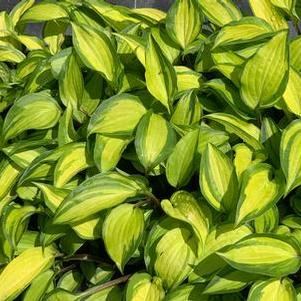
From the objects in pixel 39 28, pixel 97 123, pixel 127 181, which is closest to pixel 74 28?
pixel 97 123

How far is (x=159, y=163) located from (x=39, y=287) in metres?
0.31

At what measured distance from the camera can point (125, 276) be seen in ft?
3.87

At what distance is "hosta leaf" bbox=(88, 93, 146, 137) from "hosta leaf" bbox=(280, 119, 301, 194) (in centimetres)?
26

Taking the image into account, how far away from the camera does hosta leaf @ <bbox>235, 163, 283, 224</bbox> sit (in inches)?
38.5

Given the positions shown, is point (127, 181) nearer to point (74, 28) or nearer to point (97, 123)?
point (97, 123)

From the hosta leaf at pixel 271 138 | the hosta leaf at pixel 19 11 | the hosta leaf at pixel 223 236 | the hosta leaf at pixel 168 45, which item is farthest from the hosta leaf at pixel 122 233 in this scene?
the hosta leaf at pixel 19 11

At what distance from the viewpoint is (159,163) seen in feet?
3.60

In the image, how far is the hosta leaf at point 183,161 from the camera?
3.54 feet

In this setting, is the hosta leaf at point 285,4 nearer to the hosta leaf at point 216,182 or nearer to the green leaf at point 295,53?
the green leaf at point 295,53

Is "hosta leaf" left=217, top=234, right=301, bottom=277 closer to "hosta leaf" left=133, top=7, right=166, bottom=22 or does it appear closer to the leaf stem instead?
the leaf stem

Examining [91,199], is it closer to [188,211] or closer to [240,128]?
[188,211]

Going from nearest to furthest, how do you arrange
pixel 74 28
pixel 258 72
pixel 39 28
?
1. pixel 258 72
2. pixel 74 28
3. pixel 39 28

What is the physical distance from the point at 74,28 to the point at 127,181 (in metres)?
0.29

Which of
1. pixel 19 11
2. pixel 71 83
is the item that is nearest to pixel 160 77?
pixel 71 83
